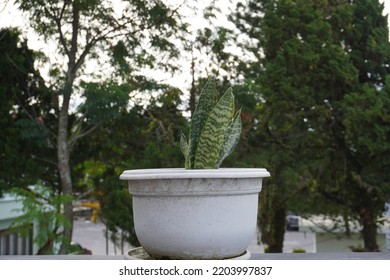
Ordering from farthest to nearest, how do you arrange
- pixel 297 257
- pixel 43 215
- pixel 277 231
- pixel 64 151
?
pixel 277 231, pixel 64 151, pixel 43 215, pixel 297 257

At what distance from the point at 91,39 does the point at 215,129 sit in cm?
315

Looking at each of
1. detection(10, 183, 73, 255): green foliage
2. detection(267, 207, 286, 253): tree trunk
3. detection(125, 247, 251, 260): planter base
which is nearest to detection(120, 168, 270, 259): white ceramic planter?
detection(125, 247, 251, 260): planter base

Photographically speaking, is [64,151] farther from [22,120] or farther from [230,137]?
[230,137]

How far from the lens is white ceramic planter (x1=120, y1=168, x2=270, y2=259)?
91 cm

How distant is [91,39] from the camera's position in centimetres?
395

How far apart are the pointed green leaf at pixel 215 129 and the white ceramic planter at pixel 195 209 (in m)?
0.11

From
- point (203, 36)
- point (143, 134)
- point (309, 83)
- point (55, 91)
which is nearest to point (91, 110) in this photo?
point (55, 91)

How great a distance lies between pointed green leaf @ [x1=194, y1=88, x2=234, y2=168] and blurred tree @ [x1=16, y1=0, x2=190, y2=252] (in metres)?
2.68

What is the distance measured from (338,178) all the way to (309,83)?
87cm

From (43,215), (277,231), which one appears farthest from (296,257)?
(277,231)

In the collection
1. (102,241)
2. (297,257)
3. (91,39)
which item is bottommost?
(102,241)

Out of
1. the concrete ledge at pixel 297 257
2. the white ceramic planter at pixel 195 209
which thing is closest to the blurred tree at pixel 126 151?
the concrete ledge at pixel 297 257

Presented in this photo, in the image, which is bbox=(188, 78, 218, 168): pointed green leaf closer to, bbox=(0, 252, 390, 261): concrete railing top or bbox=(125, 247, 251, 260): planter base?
bbox=(125, 247, 251, 260): planter base

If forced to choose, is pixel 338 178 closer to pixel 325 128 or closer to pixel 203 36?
pixel 325 128
